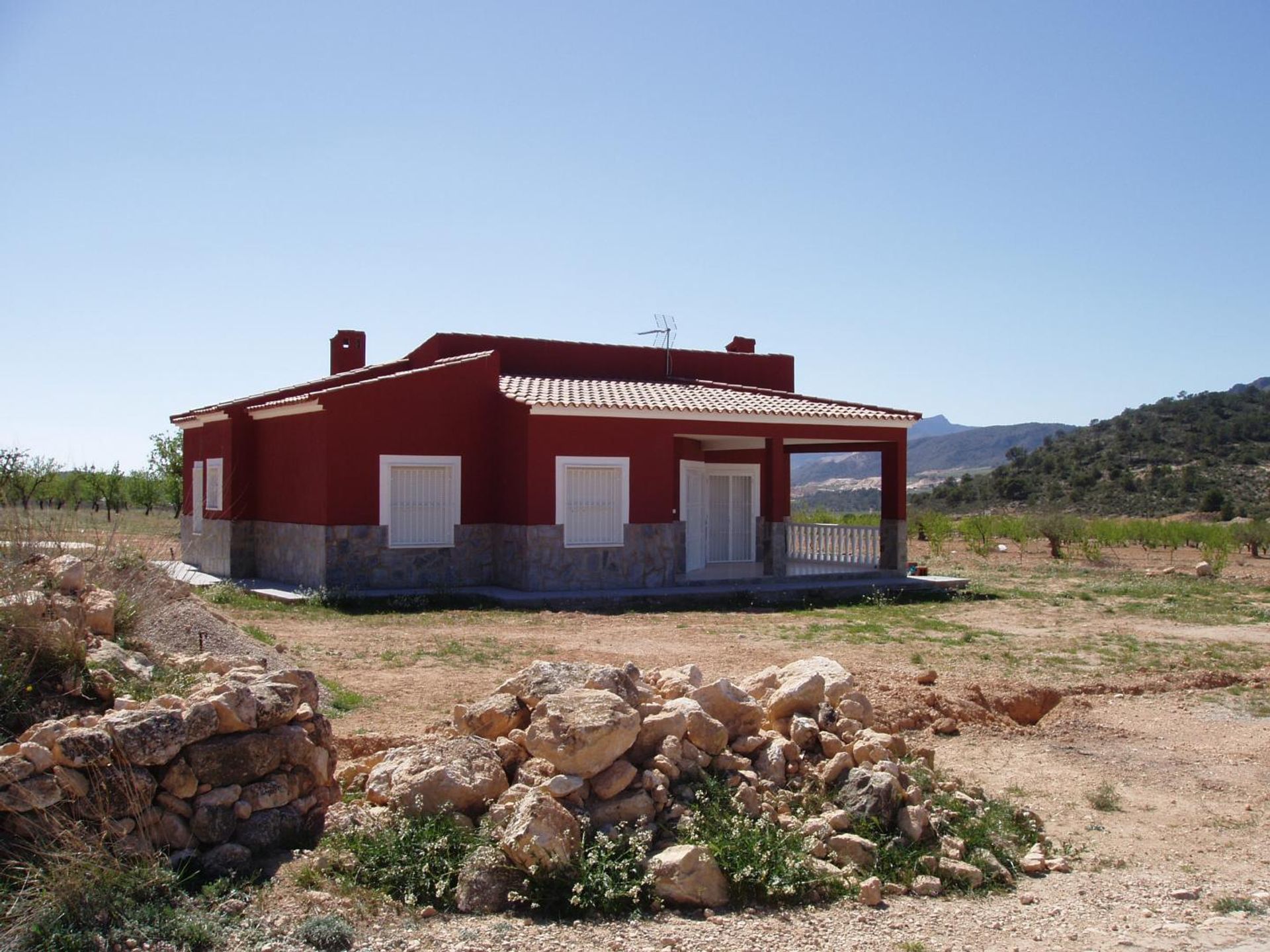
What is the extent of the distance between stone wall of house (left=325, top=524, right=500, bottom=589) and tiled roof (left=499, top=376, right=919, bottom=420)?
94.3 inches

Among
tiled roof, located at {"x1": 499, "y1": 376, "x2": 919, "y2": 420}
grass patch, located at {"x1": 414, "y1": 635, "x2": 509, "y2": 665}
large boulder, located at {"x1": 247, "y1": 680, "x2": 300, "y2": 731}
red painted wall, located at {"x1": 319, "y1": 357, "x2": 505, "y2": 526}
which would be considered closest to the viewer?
large boulder, located at {"x1": 247, "y1": 680, "x2": 300, "y2": 731}

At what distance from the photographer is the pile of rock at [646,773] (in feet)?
16.9

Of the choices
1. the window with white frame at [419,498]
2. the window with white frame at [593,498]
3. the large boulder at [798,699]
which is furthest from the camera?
the window with white frame at [593,498]

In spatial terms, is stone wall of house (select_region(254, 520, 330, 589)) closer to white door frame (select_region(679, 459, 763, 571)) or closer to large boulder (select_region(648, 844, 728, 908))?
white door frame (select_region(679, 459, 763, 571))

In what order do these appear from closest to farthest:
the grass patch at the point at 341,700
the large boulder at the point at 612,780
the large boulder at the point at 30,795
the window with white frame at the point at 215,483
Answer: the large boulder at the point at 30,795
the large boulder at the point at 612,780
the grass patch at the point at 341,700
the window with white frame at the point at 215,483

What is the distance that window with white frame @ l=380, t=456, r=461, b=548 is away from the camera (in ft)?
53.9

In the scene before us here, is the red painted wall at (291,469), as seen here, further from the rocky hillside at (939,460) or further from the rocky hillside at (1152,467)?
the rocky hillside at (939,460)

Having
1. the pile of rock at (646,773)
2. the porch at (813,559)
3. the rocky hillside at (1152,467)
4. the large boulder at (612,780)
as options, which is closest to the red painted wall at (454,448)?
the porch at (813,559)

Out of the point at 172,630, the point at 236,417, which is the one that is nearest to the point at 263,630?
the point at 172,630

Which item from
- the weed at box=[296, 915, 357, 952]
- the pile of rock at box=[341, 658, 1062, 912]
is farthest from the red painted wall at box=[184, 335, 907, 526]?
the weed at box=[296, 915, 357, 952]

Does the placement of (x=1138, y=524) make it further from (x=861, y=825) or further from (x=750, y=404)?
(x=861, y=825)

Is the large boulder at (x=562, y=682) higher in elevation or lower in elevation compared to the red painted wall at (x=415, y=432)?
lower

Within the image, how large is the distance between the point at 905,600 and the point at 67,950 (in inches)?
602

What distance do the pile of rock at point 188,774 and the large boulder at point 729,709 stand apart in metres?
2.14
